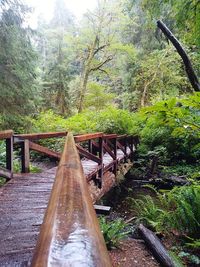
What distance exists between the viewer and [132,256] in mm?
3799

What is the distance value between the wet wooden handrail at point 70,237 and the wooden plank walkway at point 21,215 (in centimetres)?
137

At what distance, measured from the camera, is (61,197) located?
2.75ft

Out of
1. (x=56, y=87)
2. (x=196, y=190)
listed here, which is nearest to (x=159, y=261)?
(x=196, y=190)

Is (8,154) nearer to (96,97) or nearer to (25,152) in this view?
(25,152)

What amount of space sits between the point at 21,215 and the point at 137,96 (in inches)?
717

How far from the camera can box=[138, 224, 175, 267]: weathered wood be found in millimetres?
3501

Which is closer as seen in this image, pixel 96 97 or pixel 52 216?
pixel 52 216

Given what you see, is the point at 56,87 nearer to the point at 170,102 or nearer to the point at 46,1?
the point at 170,102

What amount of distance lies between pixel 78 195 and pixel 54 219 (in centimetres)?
21

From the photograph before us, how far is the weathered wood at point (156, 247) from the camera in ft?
11.5

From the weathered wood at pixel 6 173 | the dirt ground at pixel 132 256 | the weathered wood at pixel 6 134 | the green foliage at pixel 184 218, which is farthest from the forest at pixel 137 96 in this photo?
the weathered wood at pixel 6 134

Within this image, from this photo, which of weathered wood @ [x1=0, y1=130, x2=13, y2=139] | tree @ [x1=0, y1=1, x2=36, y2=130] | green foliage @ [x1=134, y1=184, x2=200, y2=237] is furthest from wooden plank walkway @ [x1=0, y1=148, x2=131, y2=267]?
tree @ [x1=0, y1=1, x2=36, y2=130]

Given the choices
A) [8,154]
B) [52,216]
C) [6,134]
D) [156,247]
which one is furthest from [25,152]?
[52,216]

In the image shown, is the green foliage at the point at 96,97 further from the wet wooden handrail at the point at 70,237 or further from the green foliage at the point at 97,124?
the wet wooden handrail at the point at 70,237
